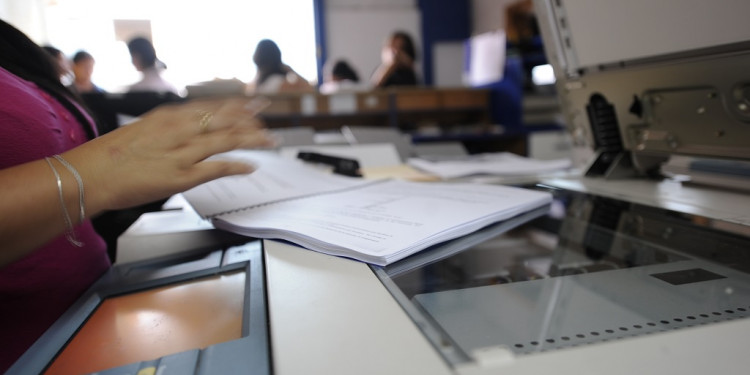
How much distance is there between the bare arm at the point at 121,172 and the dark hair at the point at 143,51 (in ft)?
10.1

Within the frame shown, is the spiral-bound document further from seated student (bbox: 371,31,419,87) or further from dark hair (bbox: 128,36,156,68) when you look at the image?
seated student (bbox: 371,31,419,87)

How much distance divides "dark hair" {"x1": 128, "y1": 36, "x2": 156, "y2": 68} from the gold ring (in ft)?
10.1

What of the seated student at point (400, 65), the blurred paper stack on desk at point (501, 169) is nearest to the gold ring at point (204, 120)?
the blurred paper stack on desk at point (501, 169)

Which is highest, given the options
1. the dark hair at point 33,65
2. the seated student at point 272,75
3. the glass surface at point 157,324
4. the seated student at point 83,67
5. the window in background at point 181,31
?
the window in background at point 181,31

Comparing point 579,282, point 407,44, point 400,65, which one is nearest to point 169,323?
point 579,282

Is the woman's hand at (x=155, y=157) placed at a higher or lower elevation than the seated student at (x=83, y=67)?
lower

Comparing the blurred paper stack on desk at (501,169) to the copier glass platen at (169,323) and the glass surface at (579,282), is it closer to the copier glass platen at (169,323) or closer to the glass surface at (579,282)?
the glass surface at (579,282)

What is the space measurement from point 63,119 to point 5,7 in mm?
4426

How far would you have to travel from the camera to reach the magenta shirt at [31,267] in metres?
0.40

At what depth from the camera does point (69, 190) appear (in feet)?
1.14

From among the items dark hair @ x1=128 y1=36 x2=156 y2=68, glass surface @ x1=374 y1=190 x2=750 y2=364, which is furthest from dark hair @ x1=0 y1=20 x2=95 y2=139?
dark hair @ x1=128 y1=36 x2=156 y2=68

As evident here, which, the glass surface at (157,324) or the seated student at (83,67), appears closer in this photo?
the glass surface at (157,324)

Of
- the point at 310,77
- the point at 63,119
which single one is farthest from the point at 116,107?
the point at 310,77

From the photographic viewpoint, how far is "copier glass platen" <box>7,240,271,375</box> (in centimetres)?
26
